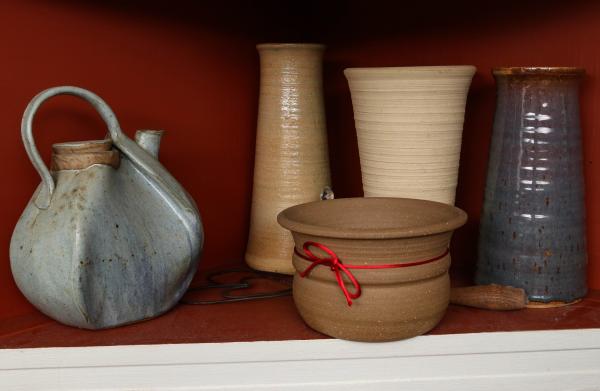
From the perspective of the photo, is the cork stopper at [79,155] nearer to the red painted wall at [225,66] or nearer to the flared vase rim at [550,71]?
the red painted wall at [225,66]

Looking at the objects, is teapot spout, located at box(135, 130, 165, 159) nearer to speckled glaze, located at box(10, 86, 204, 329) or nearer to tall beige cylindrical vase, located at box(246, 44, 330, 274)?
speckled glaze, located at box(10, 86, 204, 329)

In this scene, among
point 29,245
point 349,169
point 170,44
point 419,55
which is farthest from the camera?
point 349,169

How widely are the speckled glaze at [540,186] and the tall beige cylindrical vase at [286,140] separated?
294 millimetres

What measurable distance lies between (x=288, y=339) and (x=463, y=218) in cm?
27

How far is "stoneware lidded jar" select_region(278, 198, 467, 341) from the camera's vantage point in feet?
2.85

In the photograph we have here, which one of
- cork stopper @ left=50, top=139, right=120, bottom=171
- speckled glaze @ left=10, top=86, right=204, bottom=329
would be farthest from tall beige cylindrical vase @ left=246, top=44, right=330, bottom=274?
cork stopper @ left=50, top=139, right=120, bottom=171

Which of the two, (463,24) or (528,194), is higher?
(463,24)

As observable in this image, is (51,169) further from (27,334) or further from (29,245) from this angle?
(27,334)

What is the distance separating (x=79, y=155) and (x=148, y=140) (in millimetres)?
125

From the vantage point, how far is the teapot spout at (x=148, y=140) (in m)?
1.02

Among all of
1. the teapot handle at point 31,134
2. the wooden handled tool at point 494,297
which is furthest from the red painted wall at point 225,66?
the wooden handled tool at point 494,297

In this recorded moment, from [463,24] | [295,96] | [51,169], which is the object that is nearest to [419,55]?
[463,24]

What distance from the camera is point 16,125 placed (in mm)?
951

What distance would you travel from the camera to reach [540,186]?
99cm
